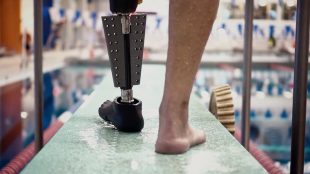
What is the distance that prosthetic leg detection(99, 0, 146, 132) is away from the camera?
1.07m

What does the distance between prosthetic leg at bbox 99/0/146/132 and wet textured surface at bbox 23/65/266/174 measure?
0.13ft

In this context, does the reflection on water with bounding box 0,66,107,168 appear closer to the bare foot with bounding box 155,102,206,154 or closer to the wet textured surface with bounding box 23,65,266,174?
the wet textured surface with bounding box 23,65,266,174

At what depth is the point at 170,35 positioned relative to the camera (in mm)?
838

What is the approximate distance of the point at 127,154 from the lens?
0.86 metres

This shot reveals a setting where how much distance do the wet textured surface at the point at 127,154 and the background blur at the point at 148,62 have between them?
49cm

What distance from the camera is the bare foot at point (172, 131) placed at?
0.85 meters

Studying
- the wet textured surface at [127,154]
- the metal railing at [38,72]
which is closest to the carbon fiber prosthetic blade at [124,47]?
the wet textured surface at [127,154]

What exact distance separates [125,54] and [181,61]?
11.3 inches

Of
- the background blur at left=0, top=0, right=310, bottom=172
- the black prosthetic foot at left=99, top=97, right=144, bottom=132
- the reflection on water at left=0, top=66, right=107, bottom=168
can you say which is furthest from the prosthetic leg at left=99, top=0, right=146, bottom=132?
the reflection on water at left=0, top=66, right=107, bottom=168

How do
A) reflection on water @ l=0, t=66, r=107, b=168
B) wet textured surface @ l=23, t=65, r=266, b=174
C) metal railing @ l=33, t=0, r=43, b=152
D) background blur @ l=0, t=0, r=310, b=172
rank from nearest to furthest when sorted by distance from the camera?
wet textured surface @ l=23, t=65, r=266, b=174, metal railing @ l=33, t=0, r=43, b=152, reflection on water @ l=0, t=66, r=107, b=168, background blur @ l=0, t=0, r=310, b=172

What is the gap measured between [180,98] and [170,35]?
13 centimetres

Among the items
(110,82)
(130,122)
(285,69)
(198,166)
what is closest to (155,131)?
(130,122)

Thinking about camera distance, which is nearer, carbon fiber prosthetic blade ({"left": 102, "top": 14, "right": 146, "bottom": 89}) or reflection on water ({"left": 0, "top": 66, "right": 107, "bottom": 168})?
carbon fiber prosthetic blade ({"left": 102, "top": 14, "right": 146, "bottom": 89})

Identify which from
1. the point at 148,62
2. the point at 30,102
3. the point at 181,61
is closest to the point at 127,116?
the point at 181,61
